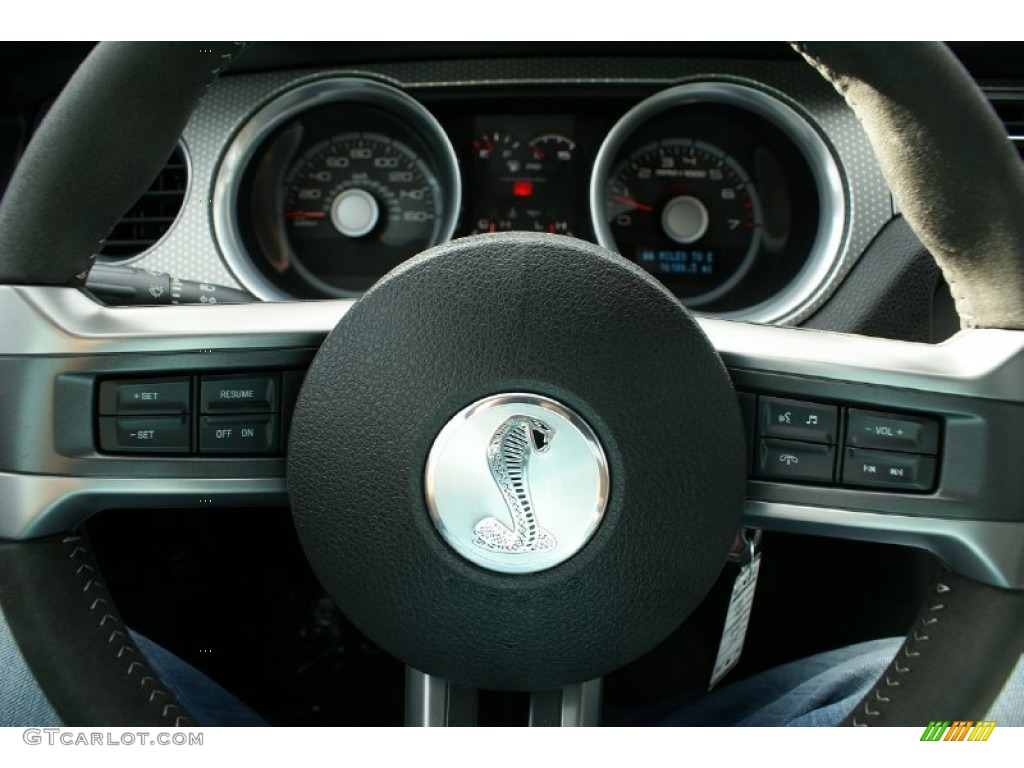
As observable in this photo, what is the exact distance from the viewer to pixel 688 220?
1.79m

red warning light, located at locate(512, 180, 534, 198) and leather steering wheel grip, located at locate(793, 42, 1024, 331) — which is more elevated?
leather steering wheel grip, located at locate(793, 42, 1024, 331)

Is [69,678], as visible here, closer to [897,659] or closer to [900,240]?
[897,659]

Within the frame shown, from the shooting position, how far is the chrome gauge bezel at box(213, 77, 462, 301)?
5.41 feet

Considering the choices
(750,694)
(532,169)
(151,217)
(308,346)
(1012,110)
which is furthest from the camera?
(532,169)

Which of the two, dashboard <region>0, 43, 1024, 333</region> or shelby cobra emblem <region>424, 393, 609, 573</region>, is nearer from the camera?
shelby cobra emblem <region>424, 393, 609, 573</region>

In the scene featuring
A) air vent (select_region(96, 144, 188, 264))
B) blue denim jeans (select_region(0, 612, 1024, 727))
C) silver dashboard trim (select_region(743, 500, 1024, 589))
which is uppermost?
air vent (select_region(96, 144, 188, 264))

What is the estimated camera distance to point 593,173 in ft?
5.62

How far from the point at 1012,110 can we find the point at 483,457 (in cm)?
128

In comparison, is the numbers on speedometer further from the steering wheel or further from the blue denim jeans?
the steering wheel

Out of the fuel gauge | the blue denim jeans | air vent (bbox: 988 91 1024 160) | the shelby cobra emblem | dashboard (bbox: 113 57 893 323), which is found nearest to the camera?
the shelby cobra emblem

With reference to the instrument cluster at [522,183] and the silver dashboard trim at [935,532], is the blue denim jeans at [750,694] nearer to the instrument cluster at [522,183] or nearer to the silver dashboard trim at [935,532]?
the silver dashboard trim at [935,532]

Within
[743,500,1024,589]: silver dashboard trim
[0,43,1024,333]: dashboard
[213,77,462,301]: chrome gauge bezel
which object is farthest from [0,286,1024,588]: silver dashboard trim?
[213,77,462,301]: chrome gauge bezel
